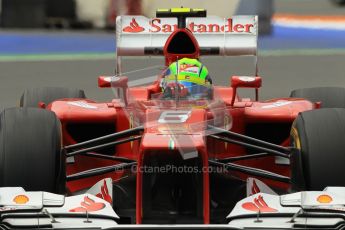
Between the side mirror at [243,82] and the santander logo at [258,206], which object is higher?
the side mirror at [243,82]

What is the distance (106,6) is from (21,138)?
52.2 feet

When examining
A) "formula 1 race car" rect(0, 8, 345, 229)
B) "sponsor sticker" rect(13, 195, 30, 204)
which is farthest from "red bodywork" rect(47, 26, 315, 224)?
"sponsor sticker" rect(13, 195, 30, 204)

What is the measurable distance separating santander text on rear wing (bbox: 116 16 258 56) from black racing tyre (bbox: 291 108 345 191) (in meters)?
2.14

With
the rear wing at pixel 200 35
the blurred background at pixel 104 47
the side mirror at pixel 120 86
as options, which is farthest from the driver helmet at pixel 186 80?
the blurred background at pixel 104 47

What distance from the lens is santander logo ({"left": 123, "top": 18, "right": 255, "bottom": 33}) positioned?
9.00 metres

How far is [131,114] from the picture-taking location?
747 cm

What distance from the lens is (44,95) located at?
8945mm

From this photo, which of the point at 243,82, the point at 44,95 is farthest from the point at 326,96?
the point at 44,95

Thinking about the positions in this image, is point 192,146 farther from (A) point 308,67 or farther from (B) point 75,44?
(B) point 75,44

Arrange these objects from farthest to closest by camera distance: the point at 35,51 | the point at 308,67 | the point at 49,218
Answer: the point at 35,51, the point at 308,67, the point at 49,218

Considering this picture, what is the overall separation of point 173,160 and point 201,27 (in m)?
2.80

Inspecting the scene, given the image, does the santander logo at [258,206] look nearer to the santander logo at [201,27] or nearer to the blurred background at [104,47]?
the santander logo at [201,27]

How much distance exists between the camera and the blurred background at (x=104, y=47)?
15.8 meters

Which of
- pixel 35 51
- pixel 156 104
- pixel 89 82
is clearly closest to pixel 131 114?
pixel 156 104
